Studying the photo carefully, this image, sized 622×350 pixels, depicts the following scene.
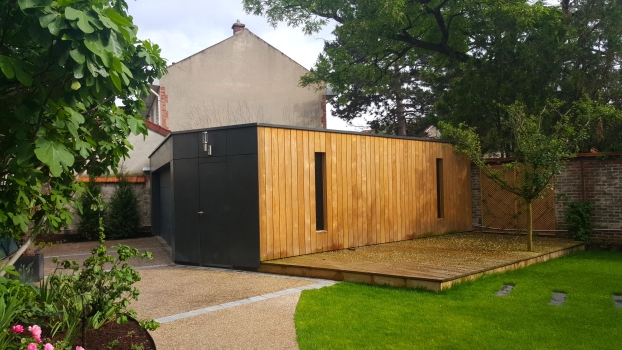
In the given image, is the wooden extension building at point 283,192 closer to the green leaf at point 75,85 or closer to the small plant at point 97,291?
the small plant at point 97,291

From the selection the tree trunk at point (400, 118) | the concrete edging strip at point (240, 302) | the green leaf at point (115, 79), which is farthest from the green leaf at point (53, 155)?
the tree trunk at point (400, 118)

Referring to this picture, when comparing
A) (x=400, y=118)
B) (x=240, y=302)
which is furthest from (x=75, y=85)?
(x=400, y=118)

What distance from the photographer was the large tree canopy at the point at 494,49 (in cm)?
1270

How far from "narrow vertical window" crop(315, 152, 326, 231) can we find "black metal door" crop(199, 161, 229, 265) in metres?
1.83

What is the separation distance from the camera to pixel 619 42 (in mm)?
12414

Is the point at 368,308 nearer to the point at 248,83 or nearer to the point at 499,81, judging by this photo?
the point at 499,81

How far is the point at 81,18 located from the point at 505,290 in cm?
630

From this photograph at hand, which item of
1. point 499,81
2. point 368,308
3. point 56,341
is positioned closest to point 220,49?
point 499,81

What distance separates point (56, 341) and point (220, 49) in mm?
17031

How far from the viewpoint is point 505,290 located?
22.7ft

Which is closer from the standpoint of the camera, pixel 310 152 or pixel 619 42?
pixel 310 152

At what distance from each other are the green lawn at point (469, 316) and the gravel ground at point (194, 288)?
895 millimetres

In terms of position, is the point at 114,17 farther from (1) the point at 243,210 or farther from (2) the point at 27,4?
(1) the point at 243,210

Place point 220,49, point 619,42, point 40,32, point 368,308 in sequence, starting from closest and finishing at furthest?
point 40,32 < point 368,308 < point 619,42 < point 220,49
